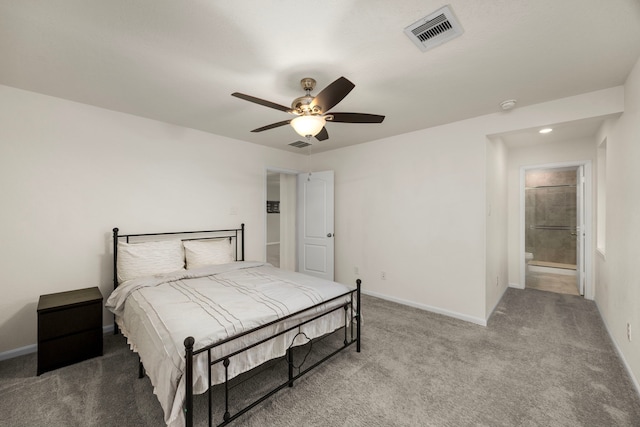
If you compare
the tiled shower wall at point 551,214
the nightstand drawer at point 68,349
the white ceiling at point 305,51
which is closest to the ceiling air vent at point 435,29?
the white ceiling at point 305,51

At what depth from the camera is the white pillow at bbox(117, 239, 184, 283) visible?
9.33 ft

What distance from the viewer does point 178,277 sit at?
277 cm

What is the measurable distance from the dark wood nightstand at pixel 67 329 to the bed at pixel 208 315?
0.18 meters

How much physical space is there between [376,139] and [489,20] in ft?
8.54

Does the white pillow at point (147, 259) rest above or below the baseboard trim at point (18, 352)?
above

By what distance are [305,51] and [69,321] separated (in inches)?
120

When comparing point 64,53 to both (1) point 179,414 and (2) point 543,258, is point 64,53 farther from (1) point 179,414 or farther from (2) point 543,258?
(2) point 543,258

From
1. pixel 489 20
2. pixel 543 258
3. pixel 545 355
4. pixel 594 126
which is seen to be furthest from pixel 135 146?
pixel 543 258

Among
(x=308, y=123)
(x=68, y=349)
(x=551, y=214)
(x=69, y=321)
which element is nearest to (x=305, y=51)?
(x=308, y=123)

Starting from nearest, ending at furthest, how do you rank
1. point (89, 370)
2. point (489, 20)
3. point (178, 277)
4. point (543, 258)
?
point (489, 20)
point (89, 370)
point (178, 277)
point (543, 258)

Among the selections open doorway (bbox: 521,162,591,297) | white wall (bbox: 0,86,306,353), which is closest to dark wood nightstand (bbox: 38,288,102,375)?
white wall (bbox: 0,86,306,353)

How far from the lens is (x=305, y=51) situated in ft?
6.39

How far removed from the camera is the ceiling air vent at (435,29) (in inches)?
63.1

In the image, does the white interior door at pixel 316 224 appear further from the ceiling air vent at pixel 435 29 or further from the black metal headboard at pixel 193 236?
the ceiling air vent at pixel 435 29
